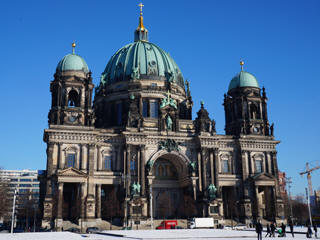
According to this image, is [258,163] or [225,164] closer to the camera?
[225,164]

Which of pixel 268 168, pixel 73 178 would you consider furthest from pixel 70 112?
pixel 268 168

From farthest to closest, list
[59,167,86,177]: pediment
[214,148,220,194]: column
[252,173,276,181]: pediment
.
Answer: [252,173,276,181]: pediment
[214,148,220,194]: column
[59,167,86,177]: pediment

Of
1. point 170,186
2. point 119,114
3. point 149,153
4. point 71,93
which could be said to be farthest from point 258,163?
point 71,93

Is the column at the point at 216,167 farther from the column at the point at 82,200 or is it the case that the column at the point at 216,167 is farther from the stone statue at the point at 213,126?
the column at the point at 82,200

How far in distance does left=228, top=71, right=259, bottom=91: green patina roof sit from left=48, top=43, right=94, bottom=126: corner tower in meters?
28.6

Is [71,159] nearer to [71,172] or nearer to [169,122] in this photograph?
[71,172]

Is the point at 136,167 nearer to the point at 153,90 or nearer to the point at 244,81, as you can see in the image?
the point at 153,90

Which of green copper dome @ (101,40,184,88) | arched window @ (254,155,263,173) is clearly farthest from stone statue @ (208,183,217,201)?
green copper dome @ (101,40,184,88)

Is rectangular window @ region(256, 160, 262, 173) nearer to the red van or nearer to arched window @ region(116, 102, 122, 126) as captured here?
the red van

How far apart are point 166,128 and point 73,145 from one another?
16.6 meters

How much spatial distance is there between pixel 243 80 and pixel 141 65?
2072 cm

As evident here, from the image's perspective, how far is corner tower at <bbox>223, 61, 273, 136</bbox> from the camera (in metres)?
74.7

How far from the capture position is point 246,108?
248ft

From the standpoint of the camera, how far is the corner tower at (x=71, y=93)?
6462 centimetres
